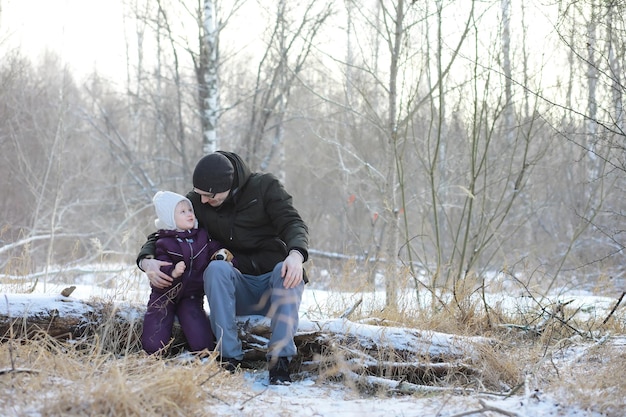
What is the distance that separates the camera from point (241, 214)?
363cm

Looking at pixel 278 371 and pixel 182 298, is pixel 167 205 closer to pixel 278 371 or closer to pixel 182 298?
pixel 182 298

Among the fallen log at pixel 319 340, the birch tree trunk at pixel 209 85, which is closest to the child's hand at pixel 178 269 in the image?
the fallen log at pixel 319 340

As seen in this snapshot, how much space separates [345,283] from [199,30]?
5320 mm

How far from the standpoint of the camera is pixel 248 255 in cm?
368

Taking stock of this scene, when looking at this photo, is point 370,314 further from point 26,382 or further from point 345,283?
point 26,382

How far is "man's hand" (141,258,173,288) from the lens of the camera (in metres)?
3.32

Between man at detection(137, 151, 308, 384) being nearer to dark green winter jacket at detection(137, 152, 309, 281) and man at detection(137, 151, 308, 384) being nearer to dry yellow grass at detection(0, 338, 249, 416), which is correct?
dark green winter jacket at detection(137, 152, 309, 281)

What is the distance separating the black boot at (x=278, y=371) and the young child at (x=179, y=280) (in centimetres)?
46

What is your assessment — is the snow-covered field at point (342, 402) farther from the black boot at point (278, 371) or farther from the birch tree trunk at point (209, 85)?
the birch tree trunk at point (209, 85)

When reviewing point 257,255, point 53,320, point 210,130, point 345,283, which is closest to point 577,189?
point 210,130

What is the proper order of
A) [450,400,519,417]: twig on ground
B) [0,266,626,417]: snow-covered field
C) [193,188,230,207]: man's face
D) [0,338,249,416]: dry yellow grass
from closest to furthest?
1. [0,338,249,416]: dry yellow grass
2. [450,400,519,417]: twig on ground
3. [0,266,626,417]: snow-covered field
4. [193,188,230,207]: man's face

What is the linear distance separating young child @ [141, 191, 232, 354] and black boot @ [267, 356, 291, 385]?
46 centimetres

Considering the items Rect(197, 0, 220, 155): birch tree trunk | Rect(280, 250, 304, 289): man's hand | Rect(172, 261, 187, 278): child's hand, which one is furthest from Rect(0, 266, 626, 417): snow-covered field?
Rect(197, 0, 220, 155): birch tree trunk

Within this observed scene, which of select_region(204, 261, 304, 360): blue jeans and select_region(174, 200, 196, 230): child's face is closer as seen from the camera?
select_region(204, 261, 304, 360): blue jeans
